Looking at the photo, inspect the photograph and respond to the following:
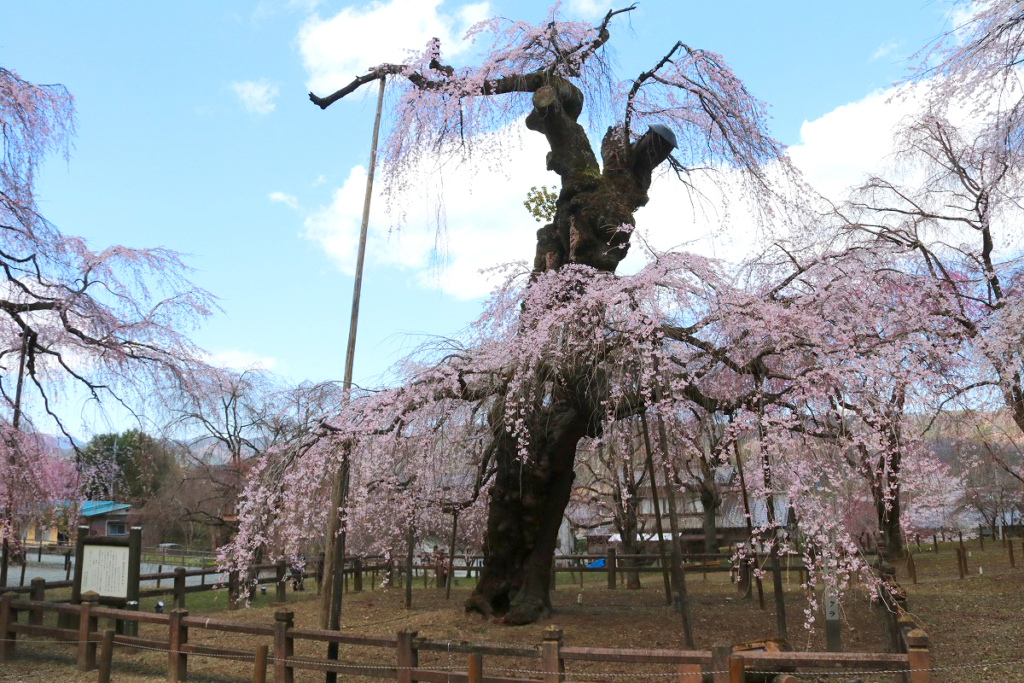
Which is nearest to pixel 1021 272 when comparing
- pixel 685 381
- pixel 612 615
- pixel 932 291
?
pixel 932 291

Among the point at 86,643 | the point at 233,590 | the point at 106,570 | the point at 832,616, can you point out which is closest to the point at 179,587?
the point at 233,590

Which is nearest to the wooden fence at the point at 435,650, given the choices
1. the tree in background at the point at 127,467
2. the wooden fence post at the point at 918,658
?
the wooden fence post at the point at 918,658

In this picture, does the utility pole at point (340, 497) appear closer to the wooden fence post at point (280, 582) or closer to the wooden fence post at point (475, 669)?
the wooden fence post at point (475, 669)

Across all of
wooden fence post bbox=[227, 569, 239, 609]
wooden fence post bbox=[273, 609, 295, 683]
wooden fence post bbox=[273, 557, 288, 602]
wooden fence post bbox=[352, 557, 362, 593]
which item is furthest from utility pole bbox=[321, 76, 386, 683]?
wooden fence post bbox=[352, 557, 362, 593]

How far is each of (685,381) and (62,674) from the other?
26.8ft

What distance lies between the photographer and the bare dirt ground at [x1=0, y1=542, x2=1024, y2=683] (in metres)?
8.80

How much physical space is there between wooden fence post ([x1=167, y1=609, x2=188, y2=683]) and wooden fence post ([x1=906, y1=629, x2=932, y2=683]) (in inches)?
278

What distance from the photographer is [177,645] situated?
328 inches

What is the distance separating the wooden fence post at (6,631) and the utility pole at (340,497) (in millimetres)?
4052

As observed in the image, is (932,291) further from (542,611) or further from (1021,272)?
(542,611)

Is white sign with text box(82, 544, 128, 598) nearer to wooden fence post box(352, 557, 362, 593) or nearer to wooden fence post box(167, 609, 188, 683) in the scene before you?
wooden fence post box(167, 609, 188, 683)

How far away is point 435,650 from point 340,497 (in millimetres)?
4753

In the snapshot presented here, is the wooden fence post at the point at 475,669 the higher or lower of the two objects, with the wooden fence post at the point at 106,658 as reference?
higher

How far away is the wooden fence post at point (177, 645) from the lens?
8289mm
